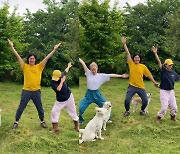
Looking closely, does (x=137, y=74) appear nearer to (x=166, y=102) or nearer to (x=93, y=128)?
(x=166, y=102)

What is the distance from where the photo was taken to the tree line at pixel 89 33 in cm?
286

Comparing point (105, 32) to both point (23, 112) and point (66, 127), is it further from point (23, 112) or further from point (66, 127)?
point (23, 112)

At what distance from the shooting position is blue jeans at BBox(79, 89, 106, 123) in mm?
2994

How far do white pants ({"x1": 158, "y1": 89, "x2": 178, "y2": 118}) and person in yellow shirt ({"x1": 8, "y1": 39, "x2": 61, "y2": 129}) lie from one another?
1.44m

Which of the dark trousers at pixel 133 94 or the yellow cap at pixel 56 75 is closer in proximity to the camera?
the yellow cap at pixel 56 75

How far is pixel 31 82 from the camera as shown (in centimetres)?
311

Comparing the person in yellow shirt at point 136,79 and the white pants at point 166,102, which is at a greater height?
the person in yellow shirt at point 136,79

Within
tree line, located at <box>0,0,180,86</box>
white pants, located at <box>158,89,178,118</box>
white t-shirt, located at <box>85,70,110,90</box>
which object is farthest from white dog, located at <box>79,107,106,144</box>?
white pants, located at <box>158,89,178,118</box>

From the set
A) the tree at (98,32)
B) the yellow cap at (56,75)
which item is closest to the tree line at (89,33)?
the tree at (98,32)

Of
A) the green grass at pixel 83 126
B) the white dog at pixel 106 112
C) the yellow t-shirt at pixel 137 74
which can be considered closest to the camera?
the green grass at pixel 83 126

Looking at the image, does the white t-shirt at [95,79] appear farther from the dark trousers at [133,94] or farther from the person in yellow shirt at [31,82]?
the dark trousers at [133,94]

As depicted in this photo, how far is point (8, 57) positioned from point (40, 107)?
0.59 metres

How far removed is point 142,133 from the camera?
Answer: 3.43m

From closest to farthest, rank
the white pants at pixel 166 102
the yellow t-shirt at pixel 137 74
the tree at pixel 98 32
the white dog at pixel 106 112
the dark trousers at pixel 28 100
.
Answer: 1. the tree at pixel 98 32
2. the white dog at pixel 106 112
3. the dark trousers at pixel 28 100
4. the yellow t-shirt at pixel 137 74
5. the white pants at pixel 166 102
